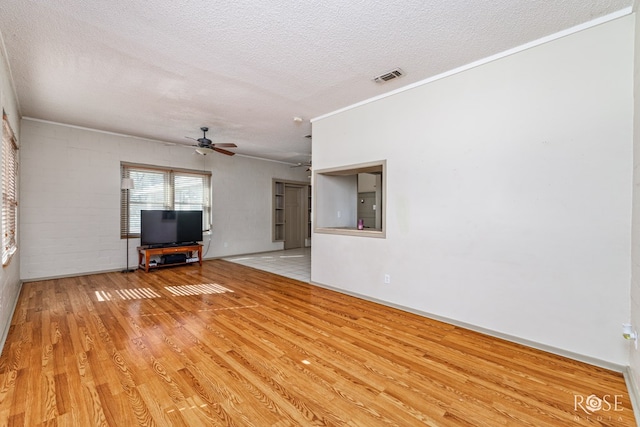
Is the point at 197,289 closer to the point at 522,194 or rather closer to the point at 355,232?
the point at 355,232

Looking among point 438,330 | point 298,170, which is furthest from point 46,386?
point 298,170

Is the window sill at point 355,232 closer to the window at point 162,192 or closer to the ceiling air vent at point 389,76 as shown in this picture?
the ceiling air vent at point 389,76

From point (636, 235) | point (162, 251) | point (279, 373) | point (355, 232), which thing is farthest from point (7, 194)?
point (636, 235)

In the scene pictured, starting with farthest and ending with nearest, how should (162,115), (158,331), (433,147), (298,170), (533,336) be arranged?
1. (298,170)
2. (162,115)
3. (433,147)
4. (158,331)
5. (533,336)

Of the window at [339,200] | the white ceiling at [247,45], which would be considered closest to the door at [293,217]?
the window at [339,200]

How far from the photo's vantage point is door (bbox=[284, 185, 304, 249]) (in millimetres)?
9062

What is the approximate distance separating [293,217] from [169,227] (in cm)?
394

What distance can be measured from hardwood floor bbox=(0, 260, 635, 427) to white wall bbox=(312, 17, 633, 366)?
38 centimetres

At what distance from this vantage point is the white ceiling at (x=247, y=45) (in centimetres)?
218

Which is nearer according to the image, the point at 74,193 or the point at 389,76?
the point at 389,76

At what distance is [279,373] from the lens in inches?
84.1

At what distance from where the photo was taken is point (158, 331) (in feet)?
9.43

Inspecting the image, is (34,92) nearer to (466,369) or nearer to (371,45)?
(371,45)

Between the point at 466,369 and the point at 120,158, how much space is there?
6.70m
